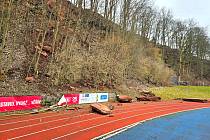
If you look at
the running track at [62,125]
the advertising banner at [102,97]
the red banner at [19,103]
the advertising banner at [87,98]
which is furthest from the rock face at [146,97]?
the red banner at [19,103]

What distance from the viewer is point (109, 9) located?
50062mm

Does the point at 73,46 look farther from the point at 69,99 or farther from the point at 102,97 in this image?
the point at 69,99

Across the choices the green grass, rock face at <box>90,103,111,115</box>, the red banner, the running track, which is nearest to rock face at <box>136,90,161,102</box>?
the green grass

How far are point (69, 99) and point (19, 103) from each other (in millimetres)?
6109

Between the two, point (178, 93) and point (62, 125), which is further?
point (178, 93)

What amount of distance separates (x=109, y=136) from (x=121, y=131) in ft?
5.92

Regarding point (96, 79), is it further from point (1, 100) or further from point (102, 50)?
point (1, 100)

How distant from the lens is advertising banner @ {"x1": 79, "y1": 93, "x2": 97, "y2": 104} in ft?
99.5

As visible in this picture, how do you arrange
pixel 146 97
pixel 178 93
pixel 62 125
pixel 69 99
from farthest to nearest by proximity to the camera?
1. pixel 178 93
2. pixel 146 97
3. pixel 69 99
4. pixel 62 125

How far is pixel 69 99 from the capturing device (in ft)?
93.5

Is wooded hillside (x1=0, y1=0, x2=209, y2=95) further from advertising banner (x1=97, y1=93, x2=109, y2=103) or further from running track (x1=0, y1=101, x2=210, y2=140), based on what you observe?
running track (x1=0, y1=101, x2=210, y2=140)

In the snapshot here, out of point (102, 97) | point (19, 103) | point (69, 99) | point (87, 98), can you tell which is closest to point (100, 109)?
point (69, 99)

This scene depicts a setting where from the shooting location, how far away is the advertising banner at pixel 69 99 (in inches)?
1080

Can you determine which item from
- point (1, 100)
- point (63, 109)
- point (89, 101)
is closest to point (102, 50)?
point (89, 101)
